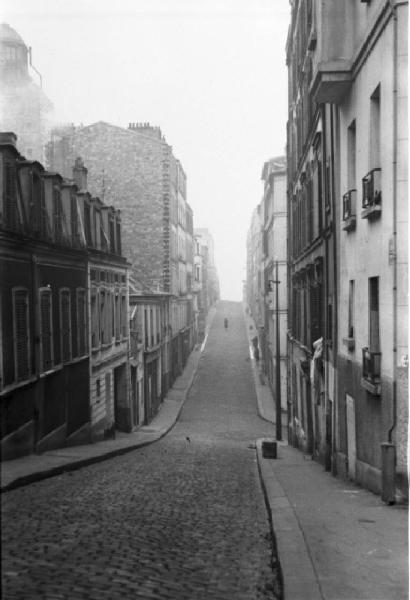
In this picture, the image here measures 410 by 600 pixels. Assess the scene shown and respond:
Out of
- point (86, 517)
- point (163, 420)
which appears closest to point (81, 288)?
point (86, 517)

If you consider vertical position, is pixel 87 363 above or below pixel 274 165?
below

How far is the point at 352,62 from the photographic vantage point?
8023 millimetres

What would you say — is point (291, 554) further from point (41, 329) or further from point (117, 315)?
point (41, 329)

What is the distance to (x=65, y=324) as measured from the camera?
529cm

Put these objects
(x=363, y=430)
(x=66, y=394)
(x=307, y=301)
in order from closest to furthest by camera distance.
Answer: (x=66, y=394)
(x=363, y=430)
(x=307, y=301)

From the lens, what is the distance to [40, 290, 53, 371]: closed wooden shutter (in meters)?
4.98

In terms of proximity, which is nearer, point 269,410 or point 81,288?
point 81,288

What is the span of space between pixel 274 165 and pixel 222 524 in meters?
5.14

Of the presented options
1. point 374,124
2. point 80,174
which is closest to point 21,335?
point 80,174

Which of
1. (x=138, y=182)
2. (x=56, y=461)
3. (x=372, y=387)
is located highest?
(x=138, y=182)

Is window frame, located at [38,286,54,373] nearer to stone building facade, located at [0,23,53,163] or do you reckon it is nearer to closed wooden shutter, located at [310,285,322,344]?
stone building facade, located at [0,23,53,163]

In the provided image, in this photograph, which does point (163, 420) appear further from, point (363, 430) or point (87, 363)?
point (87, 363)

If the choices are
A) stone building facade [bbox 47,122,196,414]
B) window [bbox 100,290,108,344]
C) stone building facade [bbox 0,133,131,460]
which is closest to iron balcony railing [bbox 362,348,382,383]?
stone building facade [bbox 47,122,196,414]

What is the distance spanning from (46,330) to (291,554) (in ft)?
9.46
